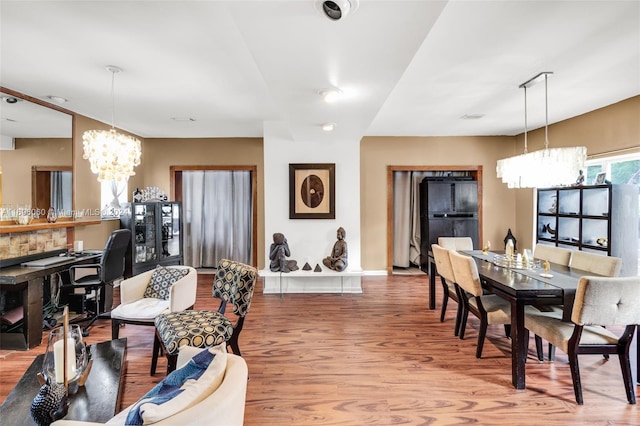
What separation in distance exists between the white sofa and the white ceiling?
158cm

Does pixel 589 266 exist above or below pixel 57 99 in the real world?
below

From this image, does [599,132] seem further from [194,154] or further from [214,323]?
[194,154]

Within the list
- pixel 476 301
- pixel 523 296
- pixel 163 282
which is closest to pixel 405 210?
pixel 476 301

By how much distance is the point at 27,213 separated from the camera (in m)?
3.30

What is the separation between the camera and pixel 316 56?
6.20ft

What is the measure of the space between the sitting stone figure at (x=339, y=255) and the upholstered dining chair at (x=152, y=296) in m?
2.07

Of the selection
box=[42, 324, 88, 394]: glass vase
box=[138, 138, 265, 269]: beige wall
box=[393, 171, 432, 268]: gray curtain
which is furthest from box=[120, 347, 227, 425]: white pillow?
box=[393, 171, 432, 268]: gray curtain

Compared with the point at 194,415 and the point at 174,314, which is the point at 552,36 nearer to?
the point at 194,415

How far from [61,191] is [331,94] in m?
3.62

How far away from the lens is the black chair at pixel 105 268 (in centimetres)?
325

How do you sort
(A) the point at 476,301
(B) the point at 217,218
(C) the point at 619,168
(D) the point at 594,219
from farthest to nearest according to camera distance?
(B) the point at 217,218, (C) the point at 619,168, (D) the point at 594,219, (A) the point at 476,301

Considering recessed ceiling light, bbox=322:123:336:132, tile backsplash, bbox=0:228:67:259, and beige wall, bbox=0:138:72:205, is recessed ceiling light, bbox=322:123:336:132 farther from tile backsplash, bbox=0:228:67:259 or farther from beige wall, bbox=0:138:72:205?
tile backsplash, bbox=0:228:67:259

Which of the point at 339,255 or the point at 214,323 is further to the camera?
the point at 339,255

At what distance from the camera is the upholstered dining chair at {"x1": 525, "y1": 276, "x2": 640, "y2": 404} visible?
1938 millimetres
